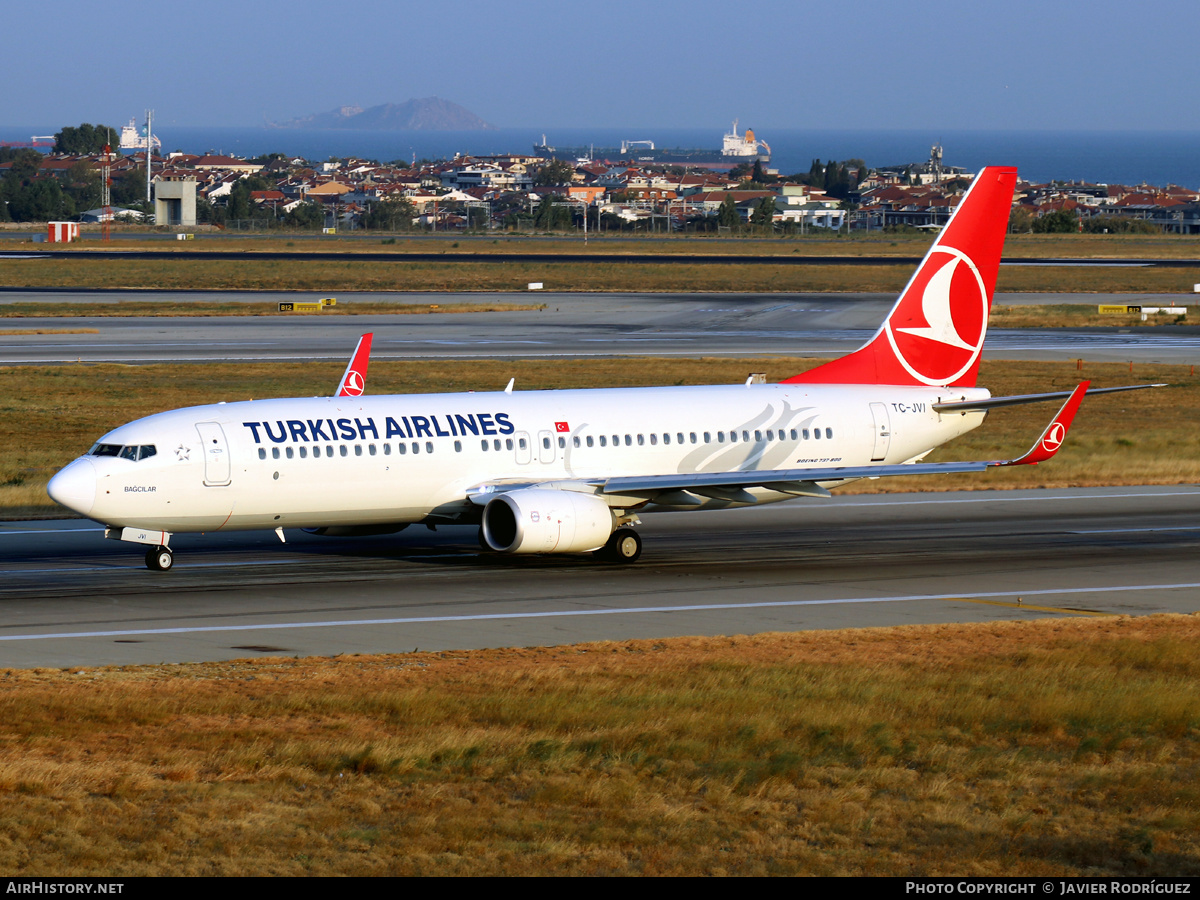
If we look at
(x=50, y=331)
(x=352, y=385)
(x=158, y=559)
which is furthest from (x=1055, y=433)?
(x=50, y=331)

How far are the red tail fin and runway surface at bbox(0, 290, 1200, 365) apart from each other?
132 feet

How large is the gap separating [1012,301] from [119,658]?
3910 inches

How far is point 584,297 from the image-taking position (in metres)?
120

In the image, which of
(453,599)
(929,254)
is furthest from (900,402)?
(453,599)

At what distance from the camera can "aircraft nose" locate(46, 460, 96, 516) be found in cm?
3175

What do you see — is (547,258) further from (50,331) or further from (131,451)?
(131,451)

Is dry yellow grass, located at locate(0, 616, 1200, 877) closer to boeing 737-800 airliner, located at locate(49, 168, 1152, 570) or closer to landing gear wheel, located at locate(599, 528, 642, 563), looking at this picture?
boeing 737-800 airliner, located at locate(49, 168, 1152, 570)

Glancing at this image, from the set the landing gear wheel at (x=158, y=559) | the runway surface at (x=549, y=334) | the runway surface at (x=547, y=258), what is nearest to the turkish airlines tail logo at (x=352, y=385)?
the landing gear wheel at (x=158, y=559)

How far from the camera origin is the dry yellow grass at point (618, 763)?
53.0 ft

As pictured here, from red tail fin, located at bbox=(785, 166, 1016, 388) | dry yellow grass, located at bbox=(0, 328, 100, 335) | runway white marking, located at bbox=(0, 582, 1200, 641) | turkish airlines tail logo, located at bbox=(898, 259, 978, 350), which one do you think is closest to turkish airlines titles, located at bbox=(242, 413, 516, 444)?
runway white marking, located at bbox=(0, 582, 1200, 641)

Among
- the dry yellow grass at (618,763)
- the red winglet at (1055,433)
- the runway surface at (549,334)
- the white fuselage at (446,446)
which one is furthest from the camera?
the runway surface at (549,334)

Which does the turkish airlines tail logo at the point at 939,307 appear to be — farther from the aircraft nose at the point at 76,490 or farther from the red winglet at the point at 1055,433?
the aircraft nose at the point at 76,490

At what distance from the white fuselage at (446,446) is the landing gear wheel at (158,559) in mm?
1092
